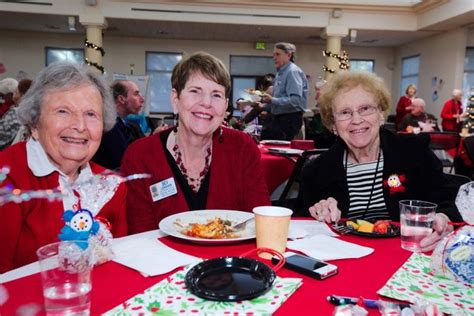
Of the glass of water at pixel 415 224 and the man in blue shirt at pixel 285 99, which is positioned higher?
the man in blue shirt at pixel 285 99

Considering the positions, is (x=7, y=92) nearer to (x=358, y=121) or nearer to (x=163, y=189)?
(x=163, y=189)

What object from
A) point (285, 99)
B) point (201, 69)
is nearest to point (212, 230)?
point (201, 69)

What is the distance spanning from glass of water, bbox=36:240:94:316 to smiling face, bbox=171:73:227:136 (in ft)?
3.24

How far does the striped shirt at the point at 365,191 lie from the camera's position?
6.04 feet

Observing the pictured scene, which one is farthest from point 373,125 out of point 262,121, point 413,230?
point 262,121

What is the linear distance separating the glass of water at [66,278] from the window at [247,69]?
13.5 metres

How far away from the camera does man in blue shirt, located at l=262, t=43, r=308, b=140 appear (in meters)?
5.27

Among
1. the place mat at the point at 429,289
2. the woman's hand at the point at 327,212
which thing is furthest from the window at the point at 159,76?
the place mat at the point at 429,289

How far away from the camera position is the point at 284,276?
0.99 meters

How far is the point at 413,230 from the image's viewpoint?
1.24m

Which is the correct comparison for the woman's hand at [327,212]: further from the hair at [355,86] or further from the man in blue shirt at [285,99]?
the man in blue shirt at [285,99]

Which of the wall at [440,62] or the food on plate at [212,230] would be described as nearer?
the food on plate at [212,230]

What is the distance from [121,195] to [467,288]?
3.75ft

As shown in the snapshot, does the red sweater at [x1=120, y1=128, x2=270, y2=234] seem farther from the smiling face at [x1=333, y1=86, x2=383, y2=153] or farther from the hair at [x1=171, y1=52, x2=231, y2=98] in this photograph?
the smiling face at [x1=333, y1=86, x2=383, y2=153]
